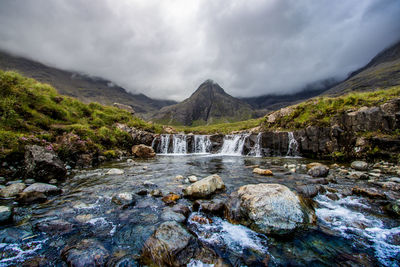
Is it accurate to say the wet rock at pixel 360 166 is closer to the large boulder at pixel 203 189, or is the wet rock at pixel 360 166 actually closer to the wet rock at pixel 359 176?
the wet rock at pixel 359 176

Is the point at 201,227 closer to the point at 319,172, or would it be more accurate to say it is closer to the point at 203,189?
the point at 203,189

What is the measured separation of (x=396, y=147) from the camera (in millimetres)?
10609

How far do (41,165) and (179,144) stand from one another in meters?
21.6

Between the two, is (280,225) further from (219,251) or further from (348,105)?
(348,105)

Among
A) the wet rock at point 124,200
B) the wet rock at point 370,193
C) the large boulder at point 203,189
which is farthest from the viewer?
the large boulder at point 203,189

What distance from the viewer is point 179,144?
28719mm

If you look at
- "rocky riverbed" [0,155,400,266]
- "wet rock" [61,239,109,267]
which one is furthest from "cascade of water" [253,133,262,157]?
"wet rock" [61,239,109,267]

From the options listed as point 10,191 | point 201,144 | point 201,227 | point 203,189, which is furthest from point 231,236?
point 201,144

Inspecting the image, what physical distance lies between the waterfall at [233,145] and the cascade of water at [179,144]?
7072 millimetres

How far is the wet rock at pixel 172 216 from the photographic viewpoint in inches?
179

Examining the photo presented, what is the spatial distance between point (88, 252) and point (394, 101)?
20209 millimetres

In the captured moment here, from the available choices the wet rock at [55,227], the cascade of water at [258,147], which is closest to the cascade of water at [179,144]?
the cascade of water at [258,147]

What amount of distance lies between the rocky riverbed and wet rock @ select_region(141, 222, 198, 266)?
2 centimetres

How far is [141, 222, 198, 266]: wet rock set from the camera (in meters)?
2.88
